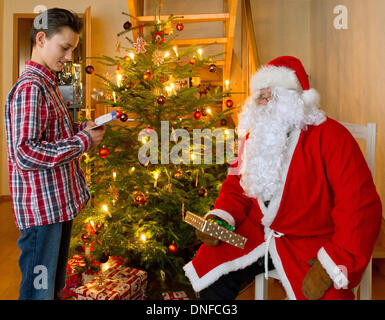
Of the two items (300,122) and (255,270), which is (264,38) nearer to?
(300,122)

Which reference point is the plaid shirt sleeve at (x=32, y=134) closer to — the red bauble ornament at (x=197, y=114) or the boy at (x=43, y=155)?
the boy at (x=43, y=155)

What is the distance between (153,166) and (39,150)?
3.79ft

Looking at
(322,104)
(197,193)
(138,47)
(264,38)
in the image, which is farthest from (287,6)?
(197,193)

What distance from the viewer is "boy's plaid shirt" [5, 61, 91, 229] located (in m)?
1.08

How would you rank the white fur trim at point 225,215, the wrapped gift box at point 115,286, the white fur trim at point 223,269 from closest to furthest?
the white fur trim at point 223,269 → the white fur trim at point 225,215 → the wrapped gift box at point 115,286

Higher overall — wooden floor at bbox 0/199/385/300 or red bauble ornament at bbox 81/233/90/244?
red bauble ornament at bbox 81/233/90/244

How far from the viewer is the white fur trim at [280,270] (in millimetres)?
1212

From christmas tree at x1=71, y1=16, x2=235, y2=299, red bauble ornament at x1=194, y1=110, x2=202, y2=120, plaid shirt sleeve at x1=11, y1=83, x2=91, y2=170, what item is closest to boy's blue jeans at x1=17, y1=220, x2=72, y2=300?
plaid shirt sleeve at x1=11, y1=83, x2=91, y2=170

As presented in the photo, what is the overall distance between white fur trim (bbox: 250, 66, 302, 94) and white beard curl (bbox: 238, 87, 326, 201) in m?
0.04

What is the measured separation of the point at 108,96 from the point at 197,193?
39.4 inches

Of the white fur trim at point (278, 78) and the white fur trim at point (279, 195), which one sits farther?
the white fur trim at point (278, 78)

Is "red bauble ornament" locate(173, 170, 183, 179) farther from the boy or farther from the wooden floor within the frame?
the boy

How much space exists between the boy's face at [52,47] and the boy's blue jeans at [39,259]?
0.60m

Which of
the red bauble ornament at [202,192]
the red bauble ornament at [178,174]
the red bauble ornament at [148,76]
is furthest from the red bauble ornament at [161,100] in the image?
the red bauble ornament at [202,192]
